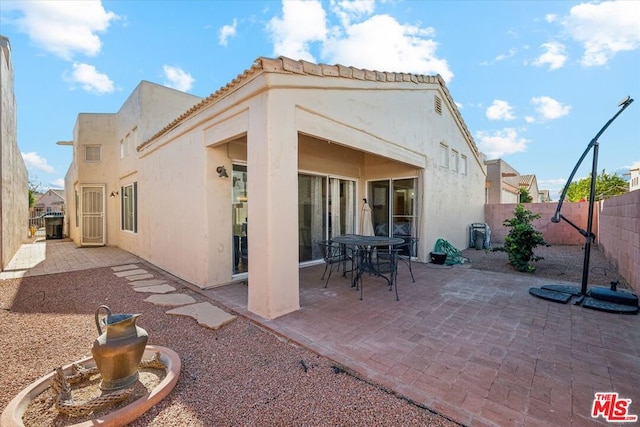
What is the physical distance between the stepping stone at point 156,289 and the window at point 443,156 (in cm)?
836

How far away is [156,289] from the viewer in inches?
218

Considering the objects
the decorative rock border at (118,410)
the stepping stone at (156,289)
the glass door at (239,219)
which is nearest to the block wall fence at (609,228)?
the decorative rock border at (118,410)

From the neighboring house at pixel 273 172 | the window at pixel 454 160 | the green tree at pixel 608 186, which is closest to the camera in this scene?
the neighboring house at pixel 273 172

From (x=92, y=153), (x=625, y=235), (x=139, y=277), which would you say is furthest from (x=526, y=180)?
(x=92, y=153)

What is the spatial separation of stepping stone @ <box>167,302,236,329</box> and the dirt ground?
6574 millimetres

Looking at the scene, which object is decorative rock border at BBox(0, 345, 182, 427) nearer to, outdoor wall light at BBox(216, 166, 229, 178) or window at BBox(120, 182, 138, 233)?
outdoor wall light at BBox(216, 166, 229, 178)

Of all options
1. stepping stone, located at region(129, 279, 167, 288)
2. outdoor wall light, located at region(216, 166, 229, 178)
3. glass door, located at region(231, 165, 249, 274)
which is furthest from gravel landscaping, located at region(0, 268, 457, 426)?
outdoor wall light, located at region(216, 166, 229, 178)

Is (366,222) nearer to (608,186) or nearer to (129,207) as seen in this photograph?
(129,207)

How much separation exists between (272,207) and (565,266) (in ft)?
26.9

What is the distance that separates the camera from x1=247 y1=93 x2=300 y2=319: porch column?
3850mm

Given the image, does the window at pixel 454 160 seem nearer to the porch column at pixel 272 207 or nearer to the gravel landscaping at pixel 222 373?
the porch column at pixel 272 207

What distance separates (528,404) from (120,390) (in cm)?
331

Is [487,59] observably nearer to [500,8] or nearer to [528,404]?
[500,8]

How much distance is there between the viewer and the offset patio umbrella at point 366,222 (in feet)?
27.3
